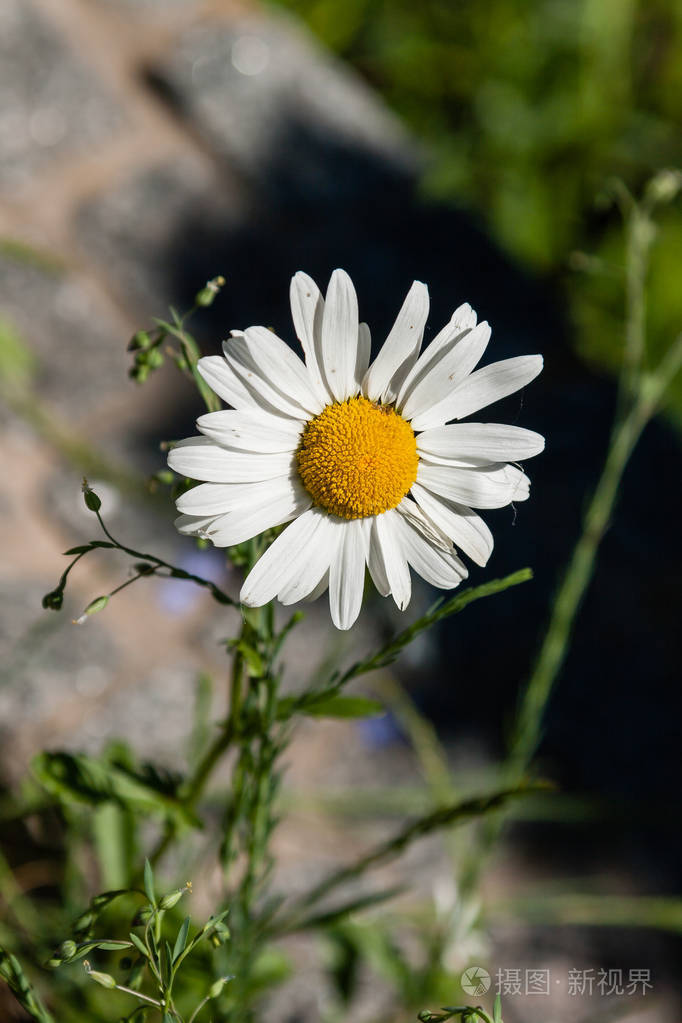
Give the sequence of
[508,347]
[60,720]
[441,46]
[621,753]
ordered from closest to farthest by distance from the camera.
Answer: [60,720]
[621,753]
[508,347]
[441,46]

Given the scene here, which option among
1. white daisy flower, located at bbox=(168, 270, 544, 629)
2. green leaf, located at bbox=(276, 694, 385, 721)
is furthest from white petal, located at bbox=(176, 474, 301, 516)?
green leaf, located at bbox=(276, 694, 385, 721)

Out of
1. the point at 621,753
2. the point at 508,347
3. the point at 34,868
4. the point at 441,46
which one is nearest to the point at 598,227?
the point at 508,347

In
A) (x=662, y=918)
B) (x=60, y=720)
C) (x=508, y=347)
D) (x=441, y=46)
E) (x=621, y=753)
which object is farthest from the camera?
(x=441, y=46)

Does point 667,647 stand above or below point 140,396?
below

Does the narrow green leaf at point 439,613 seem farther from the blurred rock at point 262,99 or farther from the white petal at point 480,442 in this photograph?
the blurred rock at point 262,99

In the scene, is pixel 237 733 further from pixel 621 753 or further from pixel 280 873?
pixel 621 753

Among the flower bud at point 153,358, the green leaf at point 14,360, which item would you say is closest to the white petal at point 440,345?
the flower bud at point 153,358

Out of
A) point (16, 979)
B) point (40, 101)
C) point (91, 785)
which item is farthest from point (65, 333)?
point (16, 979)

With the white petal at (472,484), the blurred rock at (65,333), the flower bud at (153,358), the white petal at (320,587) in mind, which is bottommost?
the white petal at (320,587)
